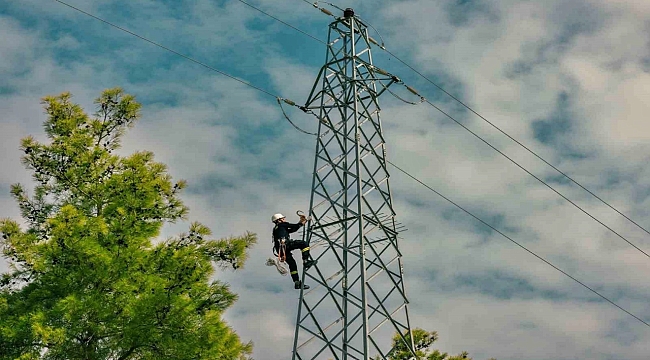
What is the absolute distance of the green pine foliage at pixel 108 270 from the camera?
33.0 feet

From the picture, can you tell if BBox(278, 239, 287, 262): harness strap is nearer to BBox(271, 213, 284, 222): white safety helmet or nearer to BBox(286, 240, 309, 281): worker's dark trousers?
BBox(286, 240, 309, 281): worker's dark trousers

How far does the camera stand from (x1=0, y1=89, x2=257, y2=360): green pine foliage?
10062 millimetres

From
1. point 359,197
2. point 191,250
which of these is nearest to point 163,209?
point 191,250

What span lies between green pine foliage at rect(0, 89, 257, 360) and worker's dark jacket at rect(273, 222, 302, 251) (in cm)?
105

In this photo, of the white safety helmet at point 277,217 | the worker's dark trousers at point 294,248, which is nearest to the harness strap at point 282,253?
the worker's dark trousers at point 294,248

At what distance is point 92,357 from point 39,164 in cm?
352

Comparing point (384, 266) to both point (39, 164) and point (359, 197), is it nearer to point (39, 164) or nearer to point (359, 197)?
point (359, 197)

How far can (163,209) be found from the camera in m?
11.6

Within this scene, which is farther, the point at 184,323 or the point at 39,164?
the point at 39,164

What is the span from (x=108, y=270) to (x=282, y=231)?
270 centimetres

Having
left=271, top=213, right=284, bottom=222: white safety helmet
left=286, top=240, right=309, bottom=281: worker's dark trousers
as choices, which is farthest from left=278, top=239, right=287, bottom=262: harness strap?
left=271, top=213, right=284, bottom=222: white safety helmet

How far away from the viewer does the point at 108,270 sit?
10.3m

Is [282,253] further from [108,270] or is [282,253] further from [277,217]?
[108,270]

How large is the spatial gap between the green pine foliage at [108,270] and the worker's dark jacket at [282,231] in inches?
41.2
